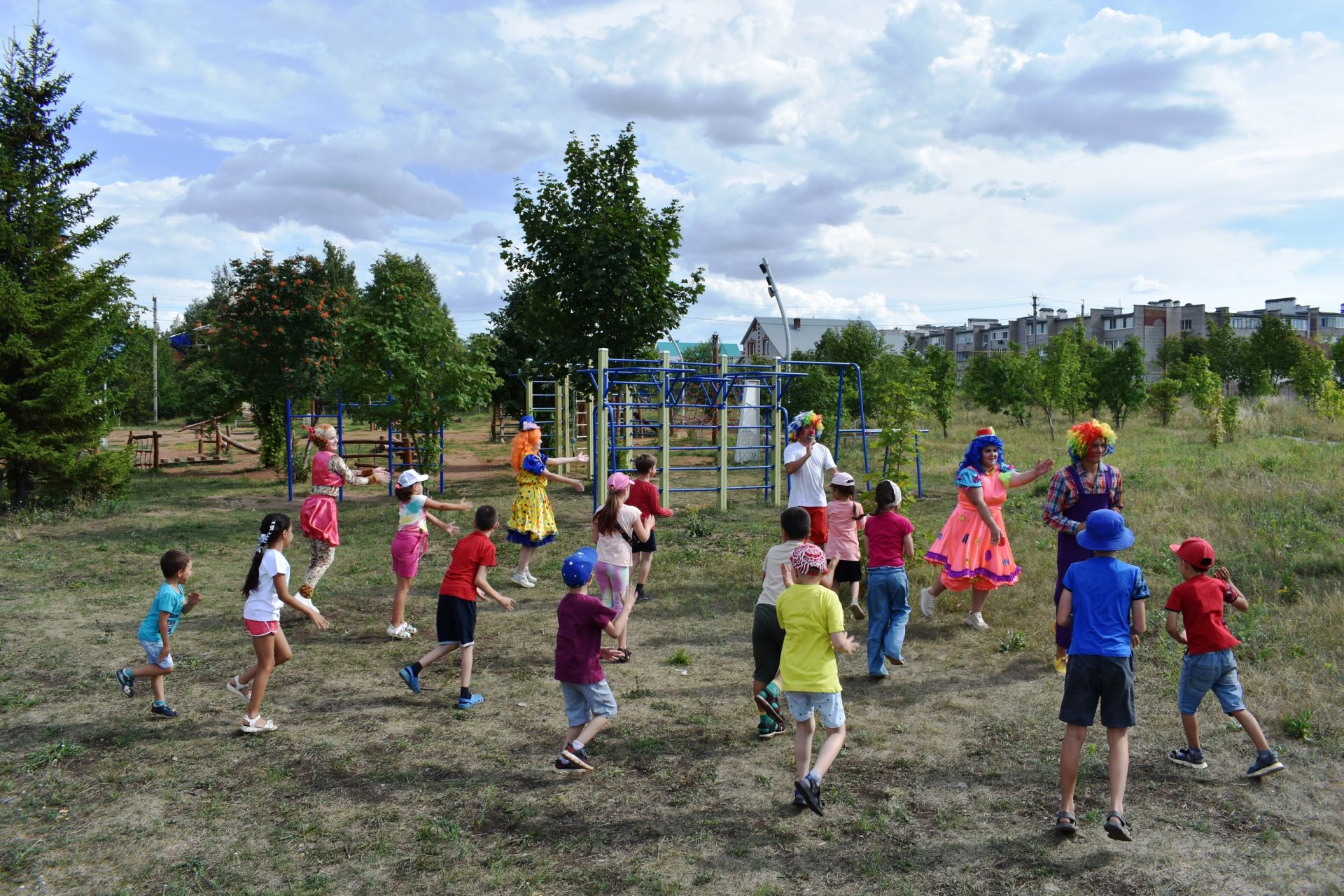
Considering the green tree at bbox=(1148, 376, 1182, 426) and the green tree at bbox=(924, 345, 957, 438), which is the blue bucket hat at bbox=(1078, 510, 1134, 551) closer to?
the green tree at bbox=(924, 345, 957, 438)

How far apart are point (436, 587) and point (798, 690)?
6110mm

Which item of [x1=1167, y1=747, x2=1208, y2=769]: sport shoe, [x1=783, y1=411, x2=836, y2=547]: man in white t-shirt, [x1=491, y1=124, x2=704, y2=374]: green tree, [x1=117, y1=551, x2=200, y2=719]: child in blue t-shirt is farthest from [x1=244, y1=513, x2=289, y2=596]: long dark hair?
[x1=491, y1=124, x2=704, y2=374]: green tree

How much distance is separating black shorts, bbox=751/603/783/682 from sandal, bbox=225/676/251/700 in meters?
3.55

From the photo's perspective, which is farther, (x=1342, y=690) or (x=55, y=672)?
(x=55, y=672)

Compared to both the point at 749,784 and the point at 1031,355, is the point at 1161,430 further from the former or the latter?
the point at 749,784

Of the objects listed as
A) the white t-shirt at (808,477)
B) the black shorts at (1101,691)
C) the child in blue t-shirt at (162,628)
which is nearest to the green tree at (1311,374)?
the white t-shirt at (808,477)

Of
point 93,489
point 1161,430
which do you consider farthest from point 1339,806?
point 1161,430

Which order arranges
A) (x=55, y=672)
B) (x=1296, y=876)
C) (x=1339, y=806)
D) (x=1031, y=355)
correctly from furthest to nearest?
(x=1031, y=355), (x=55, y=672), (x=1339, y=806), (x=1296, y=876)

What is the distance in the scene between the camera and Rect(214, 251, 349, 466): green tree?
64.4ft

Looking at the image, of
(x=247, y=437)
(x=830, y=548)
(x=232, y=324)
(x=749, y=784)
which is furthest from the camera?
(x=247, y=437)

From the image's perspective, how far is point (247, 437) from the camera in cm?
3450

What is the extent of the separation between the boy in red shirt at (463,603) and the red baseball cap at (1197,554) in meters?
4.39

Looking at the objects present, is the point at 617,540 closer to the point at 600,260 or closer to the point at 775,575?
the point at 775,575

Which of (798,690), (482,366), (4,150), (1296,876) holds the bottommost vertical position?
(1296,876)
